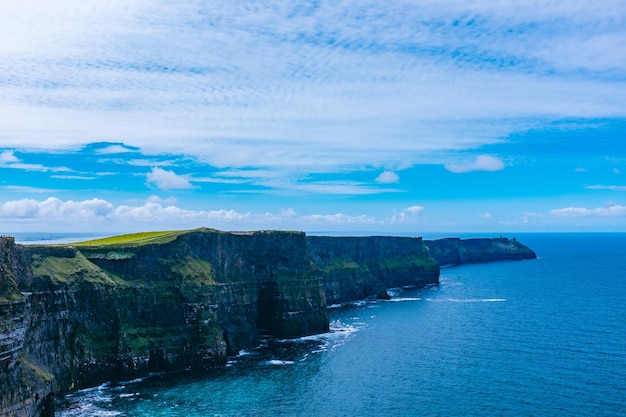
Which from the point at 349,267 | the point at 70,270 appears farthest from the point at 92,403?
the point at 349,267

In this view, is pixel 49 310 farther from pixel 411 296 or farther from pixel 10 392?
pixel 411 296

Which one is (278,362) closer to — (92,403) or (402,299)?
(92,403)

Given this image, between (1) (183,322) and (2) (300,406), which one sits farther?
(1) (183,322)

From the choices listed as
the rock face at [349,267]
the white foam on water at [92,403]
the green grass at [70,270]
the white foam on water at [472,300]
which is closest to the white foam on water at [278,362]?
the white foam on water at [92,403]

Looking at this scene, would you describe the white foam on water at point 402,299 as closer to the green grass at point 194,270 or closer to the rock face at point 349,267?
the rock face at point 349,267

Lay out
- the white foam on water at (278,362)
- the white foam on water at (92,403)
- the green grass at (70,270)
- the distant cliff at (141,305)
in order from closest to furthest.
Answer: the distant cliff at (141,305)
the white foam on water at (92,403)
the green grass at (70,270)
the white foam on water at (278,362)

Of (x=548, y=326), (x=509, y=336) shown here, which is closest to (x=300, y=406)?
(x=509, y=336)
